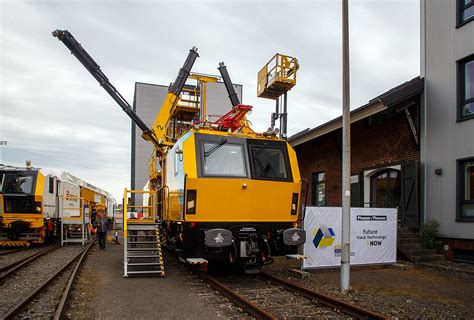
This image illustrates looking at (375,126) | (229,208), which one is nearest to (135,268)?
(229,208)

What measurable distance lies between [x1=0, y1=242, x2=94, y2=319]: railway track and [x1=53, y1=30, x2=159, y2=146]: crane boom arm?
4.36m

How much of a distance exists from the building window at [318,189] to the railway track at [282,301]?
9973 millimetres

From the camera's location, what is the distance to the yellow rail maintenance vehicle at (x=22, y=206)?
15883 mm

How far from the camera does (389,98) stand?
11914mm

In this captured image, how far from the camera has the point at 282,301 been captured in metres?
6.98

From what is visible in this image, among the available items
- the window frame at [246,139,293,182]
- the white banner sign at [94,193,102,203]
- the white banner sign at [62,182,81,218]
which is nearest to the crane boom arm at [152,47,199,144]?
the window frame at [246,139,293,182]

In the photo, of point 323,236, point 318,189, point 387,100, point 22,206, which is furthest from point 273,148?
point 22,206

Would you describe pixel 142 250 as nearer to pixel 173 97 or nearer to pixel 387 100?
pixel 173 97

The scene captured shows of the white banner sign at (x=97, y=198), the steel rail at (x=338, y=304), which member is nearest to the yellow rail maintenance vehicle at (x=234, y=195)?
the steel rail at (x=338, y=304)

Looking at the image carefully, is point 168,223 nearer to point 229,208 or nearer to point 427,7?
point 229,208

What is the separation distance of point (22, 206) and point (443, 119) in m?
15.2

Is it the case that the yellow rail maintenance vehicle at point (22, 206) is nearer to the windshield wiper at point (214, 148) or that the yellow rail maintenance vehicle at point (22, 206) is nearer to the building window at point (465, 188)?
the windshield wiper at point (214, 148)

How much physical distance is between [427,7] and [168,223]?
1045 centimetres

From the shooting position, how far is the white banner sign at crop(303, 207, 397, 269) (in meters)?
9.77
